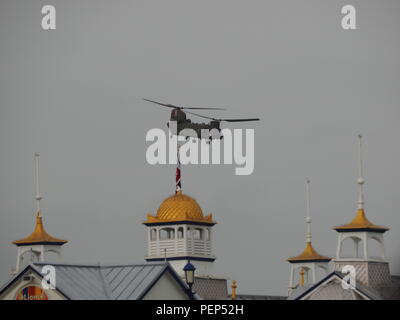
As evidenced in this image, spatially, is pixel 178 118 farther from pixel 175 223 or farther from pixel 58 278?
pixel 58 278

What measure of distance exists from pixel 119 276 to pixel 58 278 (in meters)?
2.13

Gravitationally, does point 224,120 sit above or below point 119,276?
above

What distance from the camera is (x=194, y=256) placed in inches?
4220

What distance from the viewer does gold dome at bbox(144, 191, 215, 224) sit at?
107m

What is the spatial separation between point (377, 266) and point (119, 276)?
834 inches

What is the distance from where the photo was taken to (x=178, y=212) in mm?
107375

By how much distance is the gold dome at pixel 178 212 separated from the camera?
351ft
